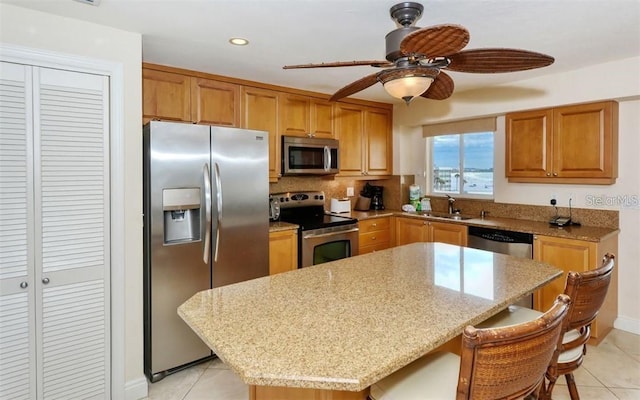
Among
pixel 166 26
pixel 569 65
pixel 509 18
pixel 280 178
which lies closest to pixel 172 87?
pixel 166 26

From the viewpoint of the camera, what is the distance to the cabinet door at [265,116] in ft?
11.1

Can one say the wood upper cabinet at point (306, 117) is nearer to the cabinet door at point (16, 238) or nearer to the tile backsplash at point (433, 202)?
the tile backsplash at point (433, 202)

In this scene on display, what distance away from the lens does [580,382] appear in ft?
7.96

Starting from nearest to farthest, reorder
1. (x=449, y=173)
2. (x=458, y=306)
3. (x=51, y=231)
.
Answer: (x=458, y=306) < (x=51, y=231) < (x=449, y=173)

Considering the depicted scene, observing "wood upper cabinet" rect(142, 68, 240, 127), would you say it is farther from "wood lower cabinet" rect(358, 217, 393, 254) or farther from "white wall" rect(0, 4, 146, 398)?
"wood lower cabinet" rect(358, 217, 393, 254)

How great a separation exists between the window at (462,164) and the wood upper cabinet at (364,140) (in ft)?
1.96

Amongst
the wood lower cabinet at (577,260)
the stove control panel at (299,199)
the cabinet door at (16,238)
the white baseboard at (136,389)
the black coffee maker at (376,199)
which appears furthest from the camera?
the black coffee maker at (376,199)

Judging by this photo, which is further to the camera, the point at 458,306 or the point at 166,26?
the point at 166,26

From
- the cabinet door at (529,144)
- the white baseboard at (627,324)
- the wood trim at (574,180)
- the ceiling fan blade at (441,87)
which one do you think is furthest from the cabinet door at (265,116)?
the white baseboard at (627,324)

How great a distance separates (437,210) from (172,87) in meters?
3.42

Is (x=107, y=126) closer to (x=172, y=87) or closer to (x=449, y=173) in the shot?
(x=172, y=87)

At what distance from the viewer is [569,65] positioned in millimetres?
2967

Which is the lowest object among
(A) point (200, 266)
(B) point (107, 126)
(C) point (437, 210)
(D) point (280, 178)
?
(A) point (200, 266)

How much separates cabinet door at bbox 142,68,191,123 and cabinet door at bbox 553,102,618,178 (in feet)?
11.0
